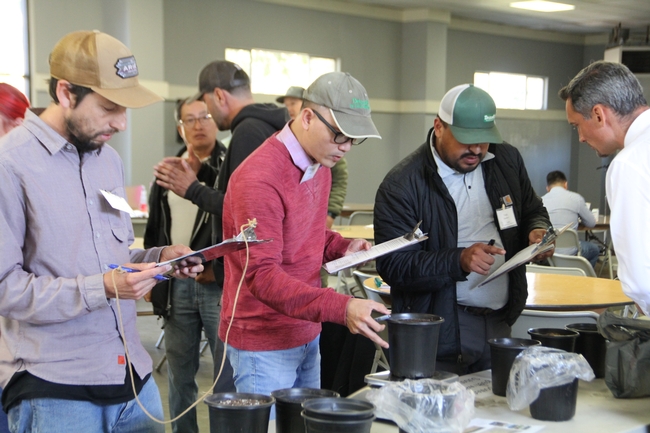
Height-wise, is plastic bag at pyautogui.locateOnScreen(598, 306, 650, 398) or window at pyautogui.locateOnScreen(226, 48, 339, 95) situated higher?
window at pyautogui.locateOnScreen(226, 48, 339, 95)

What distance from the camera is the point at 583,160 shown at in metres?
14.2

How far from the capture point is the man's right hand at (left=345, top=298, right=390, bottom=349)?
5.74 feet

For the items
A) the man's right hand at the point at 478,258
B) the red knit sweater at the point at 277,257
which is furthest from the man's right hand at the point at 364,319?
the man's right hand at the point at 478,258

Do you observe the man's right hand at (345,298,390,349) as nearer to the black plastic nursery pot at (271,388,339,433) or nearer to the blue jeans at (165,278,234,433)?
the black plastic nursery pot at (271,388,339,433)

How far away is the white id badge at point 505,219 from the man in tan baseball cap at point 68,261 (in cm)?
110

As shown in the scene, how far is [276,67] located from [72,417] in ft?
30.0

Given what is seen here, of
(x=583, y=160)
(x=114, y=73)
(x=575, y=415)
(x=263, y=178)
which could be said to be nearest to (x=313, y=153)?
(x=263, y=178)

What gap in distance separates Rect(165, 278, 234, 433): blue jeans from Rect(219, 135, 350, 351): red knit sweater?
1032 millimetres

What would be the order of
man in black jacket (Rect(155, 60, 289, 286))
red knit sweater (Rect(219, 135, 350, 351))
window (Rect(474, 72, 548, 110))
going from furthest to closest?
1. window (Rect(474, 72, 548, 110))
2. man in black jacket (Rect(155, 60, 289, 286))
3. red knit sweater (Rect(219, 135, 350, 351))

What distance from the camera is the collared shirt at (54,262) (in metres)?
1.64

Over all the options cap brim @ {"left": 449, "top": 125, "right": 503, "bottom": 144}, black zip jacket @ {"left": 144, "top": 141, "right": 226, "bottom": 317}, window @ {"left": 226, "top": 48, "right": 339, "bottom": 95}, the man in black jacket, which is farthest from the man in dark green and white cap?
window @ {"left": 226, "top": 48, "right": 339, "bottom": 95}

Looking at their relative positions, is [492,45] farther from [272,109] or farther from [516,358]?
[516,358]

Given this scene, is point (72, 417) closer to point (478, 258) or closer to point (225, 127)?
point (478, 258)

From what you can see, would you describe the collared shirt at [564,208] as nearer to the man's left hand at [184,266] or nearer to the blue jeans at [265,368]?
the blue jeans at [265,368]
